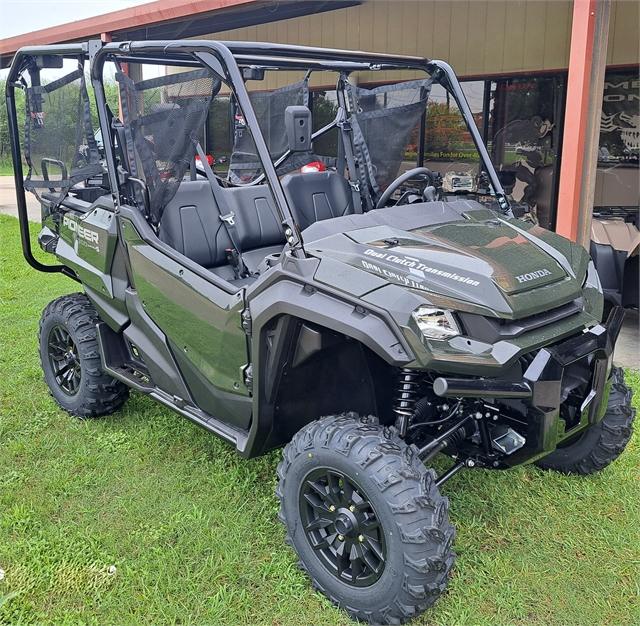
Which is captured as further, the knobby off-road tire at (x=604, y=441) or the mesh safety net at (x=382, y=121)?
the mesh safety net at (x=382, y=121)

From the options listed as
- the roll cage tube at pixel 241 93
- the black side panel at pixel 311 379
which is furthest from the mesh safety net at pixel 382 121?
the black side panel at pixel 311 379

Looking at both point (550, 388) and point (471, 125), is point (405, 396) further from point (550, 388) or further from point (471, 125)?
point (471, 125)

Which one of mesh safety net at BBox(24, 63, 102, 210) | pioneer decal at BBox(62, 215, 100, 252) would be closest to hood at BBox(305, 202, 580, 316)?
pioneer decal at BBox(62, 215, 100, 252)

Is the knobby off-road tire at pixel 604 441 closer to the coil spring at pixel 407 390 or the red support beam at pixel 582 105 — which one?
the coil spring at pixel 407 390

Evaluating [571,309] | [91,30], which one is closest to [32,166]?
[571,309]

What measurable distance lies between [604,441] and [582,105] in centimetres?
235

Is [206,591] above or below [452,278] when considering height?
below

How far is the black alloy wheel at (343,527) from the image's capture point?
7.74ft

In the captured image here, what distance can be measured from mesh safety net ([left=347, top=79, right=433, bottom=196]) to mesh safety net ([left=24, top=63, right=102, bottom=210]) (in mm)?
1353

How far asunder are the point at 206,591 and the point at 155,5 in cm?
756

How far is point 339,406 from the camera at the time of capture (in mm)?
2824

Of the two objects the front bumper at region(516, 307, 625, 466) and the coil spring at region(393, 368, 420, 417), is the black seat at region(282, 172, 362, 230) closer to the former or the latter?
the coil spring at region(393, 368, 420, 417)

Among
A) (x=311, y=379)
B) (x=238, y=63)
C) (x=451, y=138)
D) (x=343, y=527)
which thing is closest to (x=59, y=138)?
(x=238, y=63)

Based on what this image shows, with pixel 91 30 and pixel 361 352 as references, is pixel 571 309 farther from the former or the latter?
pixel 91 30
